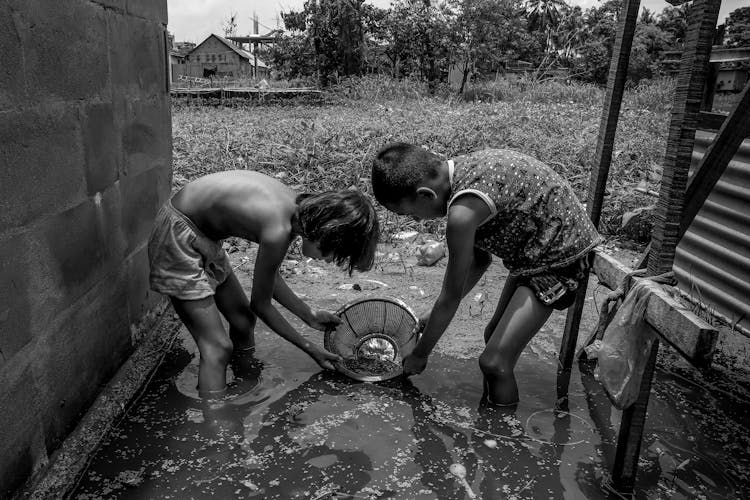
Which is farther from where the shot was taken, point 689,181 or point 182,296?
point 182,296

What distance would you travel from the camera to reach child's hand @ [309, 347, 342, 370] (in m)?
2.83

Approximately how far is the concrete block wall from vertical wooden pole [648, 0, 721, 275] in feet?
6.46

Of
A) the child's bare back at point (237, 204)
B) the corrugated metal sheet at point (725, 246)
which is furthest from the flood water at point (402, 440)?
the child's bare back at point (237, 204)

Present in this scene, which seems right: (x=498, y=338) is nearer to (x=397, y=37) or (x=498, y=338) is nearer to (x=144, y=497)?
(x=144, y=497)

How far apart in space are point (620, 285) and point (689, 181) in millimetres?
430

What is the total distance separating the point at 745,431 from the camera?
259 centimetres

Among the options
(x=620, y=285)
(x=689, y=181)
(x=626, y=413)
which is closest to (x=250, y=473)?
(x=626, y=413)

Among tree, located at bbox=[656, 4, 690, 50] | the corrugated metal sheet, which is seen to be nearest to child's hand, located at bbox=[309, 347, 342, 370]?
the corrugated metal sheet

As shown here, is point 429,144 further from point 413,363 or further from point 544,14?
point 544,14

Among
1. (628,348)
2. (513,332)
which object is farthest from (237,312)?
(628,348)

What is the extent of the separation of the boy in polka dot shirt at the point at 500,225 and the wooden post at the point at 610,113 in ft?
0.72

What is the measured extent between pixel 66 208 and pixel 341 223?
1.04m

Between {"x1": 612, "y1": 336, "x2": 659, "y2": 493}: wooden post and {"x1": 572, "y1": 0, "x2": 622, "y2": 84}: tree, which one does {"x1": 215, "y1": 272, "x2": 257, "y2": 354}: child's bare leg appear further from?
{"x1": 572, "y1": 0, "x2": 622, "y2": 84}: tree

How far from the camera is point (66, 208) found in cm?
215
